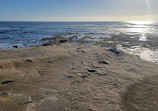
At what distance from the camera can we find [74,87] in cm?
576

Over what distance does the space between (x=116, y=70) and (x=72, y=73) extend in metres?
3.23

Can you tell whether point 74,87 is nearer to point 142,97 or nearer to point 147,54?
point 142,97

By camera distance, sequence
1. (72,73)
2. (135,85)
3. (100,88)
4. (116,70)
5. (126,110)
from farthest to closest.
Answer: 1. (116,70)
2. (72,73)
3. (135,85)
4. (100,88)
5. (126,110)

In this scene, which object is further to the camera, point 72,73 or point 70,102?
point 72,73

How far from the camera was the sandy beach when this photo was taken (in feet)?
14.9

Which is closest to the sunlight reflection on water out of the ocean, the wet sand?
the ocean

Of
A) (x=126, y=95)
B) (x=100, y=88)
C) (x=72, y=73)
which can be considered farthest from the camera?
(x=72, y=73)

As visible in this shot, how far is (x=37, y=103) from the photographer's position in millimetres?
4523

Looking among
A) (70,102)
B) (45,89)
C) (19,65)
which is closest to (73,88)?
(70,102)

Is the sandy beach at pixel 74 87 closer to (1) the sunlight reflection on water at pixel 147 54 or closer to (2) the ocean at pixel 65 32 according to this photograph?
(1) the sunlight reflection on water at pixel 147 54

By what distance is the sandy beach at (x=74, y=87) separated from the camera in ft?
14.9

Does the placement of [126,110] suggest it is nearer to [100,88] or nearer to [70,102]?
[100,88]

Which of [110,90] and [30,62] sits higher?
[30,62]

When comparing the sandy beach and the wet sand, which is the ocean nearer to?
the wet sand
